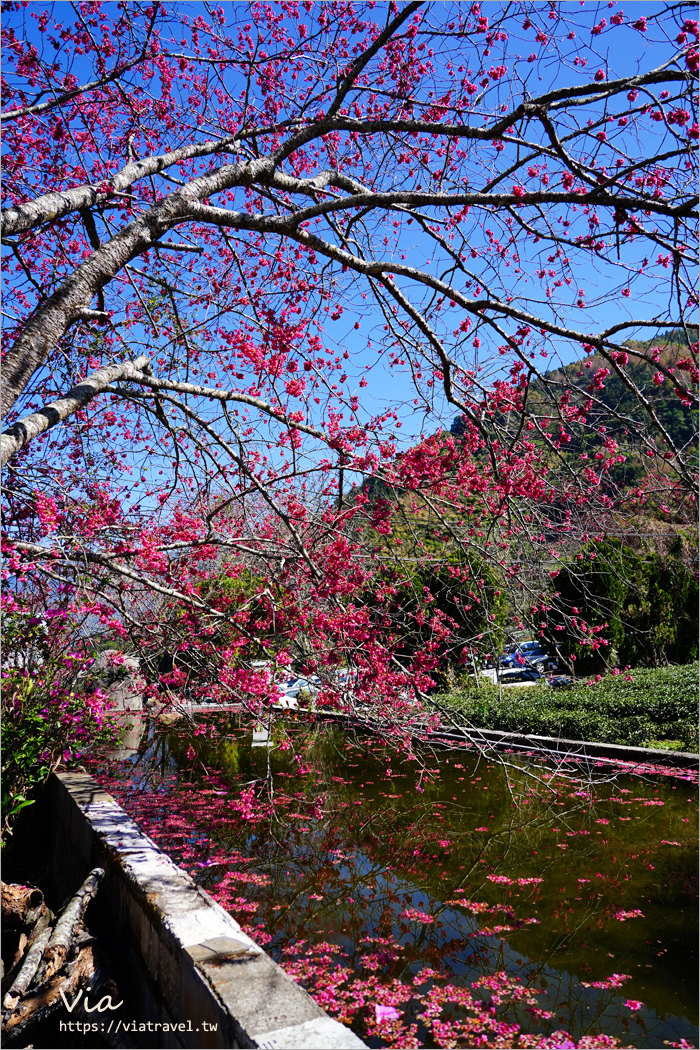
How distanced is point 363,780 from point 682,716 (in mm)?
3953

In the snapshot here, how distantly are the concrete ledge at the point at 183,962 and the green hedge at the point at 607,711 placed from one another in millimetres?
4996

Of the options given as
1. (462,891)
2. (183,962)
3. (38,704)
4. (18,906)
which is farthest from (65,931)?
(462,891)

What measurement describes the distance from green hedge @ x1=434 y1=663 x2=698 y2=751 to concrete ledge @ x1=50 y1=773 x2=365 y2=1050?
5.00 meters

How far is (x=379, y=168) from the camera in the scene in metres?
4.03

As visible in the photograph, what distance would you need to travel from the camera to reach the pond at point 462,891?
9.85ft

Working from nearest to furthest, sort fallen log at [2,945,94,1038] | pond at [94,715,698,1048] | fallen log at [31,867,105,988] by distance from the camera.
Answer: fallen log at [2,945,94,1038]
pond at [94,715,698,1048]
fallen log at [31,867,105,988]

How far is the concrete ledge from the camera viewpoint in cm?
193

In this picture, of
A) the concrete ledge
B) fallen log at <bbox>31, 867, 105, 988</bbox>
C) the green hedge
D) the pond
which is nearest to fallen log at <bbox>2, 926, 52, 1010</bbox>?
fallen log at <bbox>31, 867, 105, 988</bbox>

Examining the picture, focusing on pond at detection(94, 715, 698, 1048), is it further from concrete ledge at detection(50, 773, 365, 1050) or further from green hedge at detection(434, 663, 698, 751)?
green hedge at detection(434, 663, 698, 751)

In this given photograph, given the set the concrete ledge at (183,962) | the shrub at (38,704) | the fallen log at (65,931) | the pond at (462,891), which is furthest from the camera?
the shrub at (38,704)

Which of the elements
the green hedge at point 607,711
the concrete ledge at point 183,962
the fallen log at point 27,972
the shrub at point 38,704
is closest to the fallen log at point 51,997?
the fallen log at point 27,972

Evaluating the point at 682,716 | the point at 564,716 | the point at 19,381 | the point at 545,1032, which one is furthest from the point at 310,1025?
the point at 682,716

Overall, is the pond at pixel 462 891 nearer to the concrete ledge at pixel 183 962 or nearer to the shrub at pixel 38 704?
the concrete ledge at pixel 183 962

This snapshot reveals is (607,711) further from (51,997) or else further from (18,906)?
(51,997)
